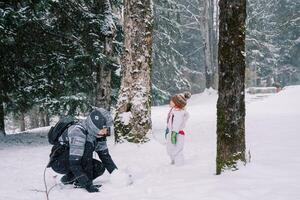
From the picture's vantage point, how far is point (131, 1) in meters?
8.35

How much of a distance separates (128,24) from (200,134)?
12.7 ft

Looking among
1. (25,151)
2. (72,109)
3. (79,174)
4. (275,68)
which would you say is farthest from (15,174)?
(275,68)

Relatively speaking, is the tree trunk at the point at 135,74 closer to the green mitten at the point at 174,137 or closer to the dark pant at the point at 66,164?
the green mitten at the point at 174,137

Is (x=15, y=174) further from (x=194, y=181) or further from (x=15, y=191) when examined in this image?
(x=194, y=181)

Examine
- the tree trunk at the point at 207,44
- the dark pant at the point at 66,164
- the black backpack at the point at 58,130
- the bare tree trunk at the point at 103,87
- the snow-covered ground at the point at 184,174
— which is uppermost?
the tree trunk at the point at 207,44

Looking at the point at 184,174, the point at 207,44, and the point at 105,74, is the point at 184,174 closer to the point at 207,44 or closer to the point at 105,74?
the point at 105,74

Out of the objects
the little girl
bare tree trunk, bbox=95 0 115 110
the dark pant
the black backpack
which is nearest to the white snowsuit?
the little girl

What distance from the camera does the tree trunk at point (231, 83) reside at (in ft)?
17.1

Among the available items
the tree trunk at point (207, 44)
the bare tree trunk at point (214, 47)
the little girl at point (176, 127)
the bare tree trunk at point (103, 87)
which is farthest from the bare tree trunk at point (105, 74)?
the bare tree trunk at point (214, 47)

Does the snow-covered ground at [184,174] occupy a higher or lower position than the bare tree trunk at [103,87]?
lower

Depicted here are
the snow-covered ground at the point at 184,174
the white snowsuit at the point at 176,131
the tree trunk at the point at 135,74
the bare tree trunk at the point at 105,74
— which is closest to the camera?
the snow-covered ground at the point at 184,174

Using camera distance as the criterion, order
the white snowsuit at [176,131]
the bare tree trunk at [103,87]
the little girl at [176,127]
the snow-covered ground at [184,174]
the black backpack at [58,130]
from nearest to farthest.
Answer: the snow-covered ground at [184,174] → the black backpack at [58,130] → the white snowsuit at [176,131] → the little girl at [176,127] → the bare tree trunk at [103,87]

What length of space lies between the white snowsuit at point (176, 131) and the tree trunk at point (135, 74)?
1089mm

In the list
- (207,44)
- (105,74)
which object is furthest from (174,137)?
(207,44)
